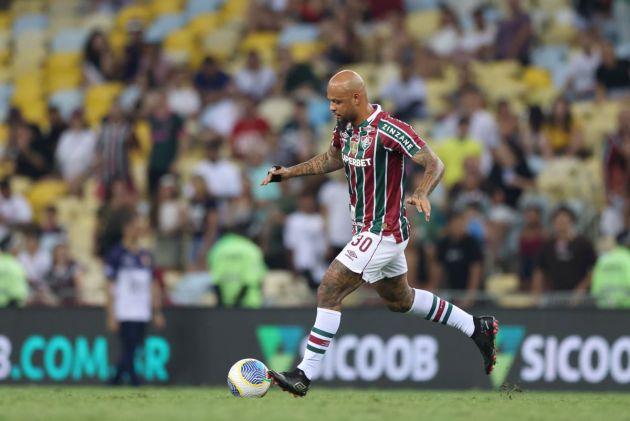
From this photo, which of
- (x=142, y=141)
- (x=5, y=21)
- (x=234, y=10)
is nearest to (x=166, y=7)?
(x=234, y=10)

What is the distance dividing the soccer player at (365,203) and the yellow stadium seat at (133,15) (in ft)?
44.0

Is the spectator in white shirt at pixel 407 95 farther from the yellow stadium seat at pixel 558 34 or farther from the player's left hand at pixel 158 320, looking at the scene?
the player's left hand at pixel 158 320

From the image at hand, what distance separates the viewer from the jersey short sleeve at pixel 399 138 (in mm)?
10734

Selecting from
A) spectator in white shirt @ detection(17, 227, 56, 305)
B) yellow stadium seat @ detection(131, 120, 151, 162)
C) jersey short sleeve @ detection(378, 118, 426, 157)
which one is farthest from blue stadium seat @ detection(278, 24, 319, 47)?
jersey short sleeve @ detection(378, 118, 426, 157)

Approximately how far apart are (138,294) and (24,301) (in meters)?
1.95

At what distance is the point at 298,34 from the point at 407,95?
10.0 ft

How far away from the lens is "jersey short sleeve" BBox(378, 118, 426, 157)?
1073 cm

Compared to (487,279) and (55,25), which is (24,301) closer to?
(487,279)

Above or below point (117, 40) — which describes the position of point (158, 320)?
below

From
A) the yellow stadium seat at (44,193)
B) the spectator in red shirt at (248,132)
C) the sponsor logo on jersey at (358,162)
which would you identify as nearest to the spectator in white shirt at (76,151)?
the yellow stadium seat at (44,193)

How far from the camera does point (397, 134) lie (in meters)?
10.8

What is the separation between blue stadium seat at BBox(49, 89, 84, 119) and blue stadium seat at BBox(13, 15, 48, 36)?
213 cm

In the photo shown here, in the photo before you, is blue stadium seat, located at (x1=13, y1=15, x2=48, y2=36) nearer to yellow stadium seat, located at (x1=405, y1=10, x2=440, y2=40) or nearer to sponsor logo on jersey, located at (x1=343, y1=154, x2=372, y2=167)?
yellow stadium seat, located at (x1=405, y1=10, x2=440, y2=40)

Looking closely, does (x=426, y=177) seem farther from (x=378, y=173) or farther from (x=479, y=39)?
(x=479, y=39)
